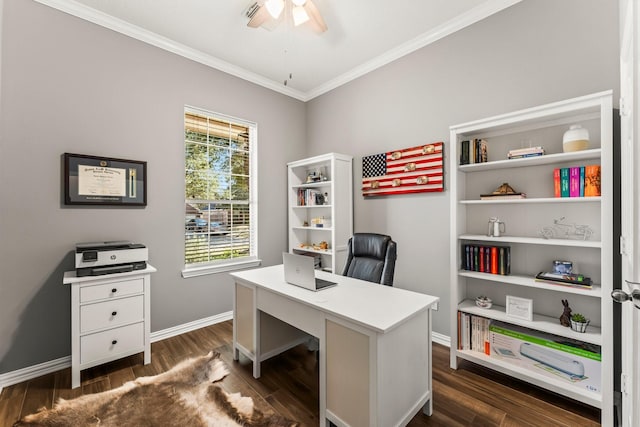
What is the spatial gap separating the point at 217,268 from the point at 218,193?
34.5 inches

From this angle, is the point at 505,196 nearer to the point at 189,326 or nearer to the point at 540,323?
the point at 540,323

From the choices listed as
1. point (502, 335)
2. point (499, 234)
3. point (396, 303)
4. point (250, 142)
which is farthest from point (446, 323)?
point (250, 142)

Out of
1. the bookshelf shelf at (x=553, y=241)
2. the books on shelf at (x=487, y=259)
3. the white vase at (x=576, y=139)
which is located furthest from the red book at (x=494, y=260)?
the white vase at (x=576, y=139)

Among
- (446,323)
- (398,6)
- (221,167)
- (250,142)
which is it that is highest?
(398,6)

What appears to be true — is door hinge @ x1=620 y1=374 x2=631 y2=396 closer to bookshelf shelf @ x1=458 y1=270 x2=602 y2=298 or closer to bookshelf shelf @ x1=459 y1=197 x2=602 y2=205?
bookshelf shelf @ x1=458 y1=270 x2=602 y2=298

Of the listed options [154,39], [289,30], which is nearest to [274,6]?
[289,30]

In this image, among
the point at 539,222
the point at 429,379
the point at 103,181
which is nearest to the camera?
the point at 429,379

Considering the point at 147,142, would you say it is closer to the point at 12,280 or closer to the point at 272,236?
the point at 12,280

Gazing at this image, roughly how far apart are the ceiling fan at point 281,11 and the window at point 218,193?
129 centimetres

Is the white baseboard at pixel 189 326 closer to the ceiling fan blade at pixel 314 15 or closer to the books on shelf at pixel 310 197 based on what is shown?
the books on shelf at pixel 310 197

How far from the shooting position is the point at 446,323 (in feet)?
8.96

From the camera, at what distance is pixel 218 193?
3.38 m

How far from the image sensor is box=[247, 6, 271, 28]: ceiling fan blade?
2.17 m

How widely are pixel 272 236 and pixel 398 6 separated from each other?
282 centimetres
